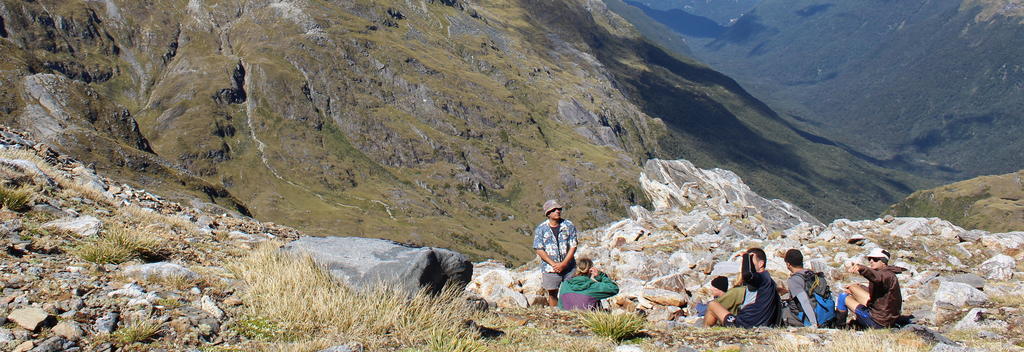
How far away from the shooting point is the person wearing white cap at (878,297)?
12820mm

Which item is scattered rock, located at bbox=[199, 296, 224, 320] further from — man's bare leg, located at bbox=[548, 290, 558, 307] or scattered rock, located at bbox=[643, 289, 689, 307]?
scattered rock, located at bbox=[643, 289, 689, 307]

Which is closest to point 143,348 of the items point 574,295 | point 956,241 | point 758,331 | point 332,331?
point 332,331

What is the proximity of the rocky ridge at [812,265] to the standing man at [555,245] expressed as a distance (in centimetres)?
138

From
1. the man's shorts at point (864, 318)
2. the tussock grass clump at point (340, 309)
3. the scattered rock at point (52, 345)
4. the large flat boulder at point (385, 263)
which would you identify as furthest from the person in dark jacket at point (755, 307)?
the scattered rock at point (52, 345)

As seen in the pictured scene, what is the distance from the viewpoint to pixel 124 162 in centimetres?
13938

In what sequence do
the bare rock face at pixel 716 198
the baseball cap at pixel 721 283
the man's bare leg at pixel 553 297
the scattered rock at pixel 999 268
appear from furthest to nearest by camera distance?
the bare rock face at pixel 716 198, the scattered rock at pixel 999 268, the man's bare leg at pixel 553 297, the baseball cap at pixel 721 283

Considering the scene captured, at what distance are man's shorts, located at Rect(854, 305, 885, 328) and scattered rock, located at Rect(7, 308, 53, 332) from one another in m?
14.3

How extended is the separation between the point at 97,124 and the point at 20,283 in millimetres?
228587

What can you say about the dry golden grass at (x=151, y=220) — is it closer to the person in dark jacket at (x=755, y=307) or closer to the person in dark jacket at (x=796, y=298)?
the person in dark jacket at (x=755, y=307)

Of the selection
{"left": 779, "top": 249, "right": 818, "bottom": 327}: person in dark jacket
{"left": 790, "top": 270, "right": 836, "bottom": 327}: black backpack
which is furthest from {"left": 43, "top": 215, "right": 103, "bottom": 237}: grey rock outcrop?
{"left": 790, "top": 270, "right": 836, "bottom": 327}: black backpack

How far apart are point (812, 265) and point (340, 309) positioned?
19.0 metres

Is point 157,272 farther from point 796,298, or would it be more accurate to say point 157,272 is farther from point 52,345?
point 796,298

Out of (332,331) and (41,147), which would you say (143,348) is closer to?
(332,331)

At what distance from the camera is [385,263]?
10.4 meters
